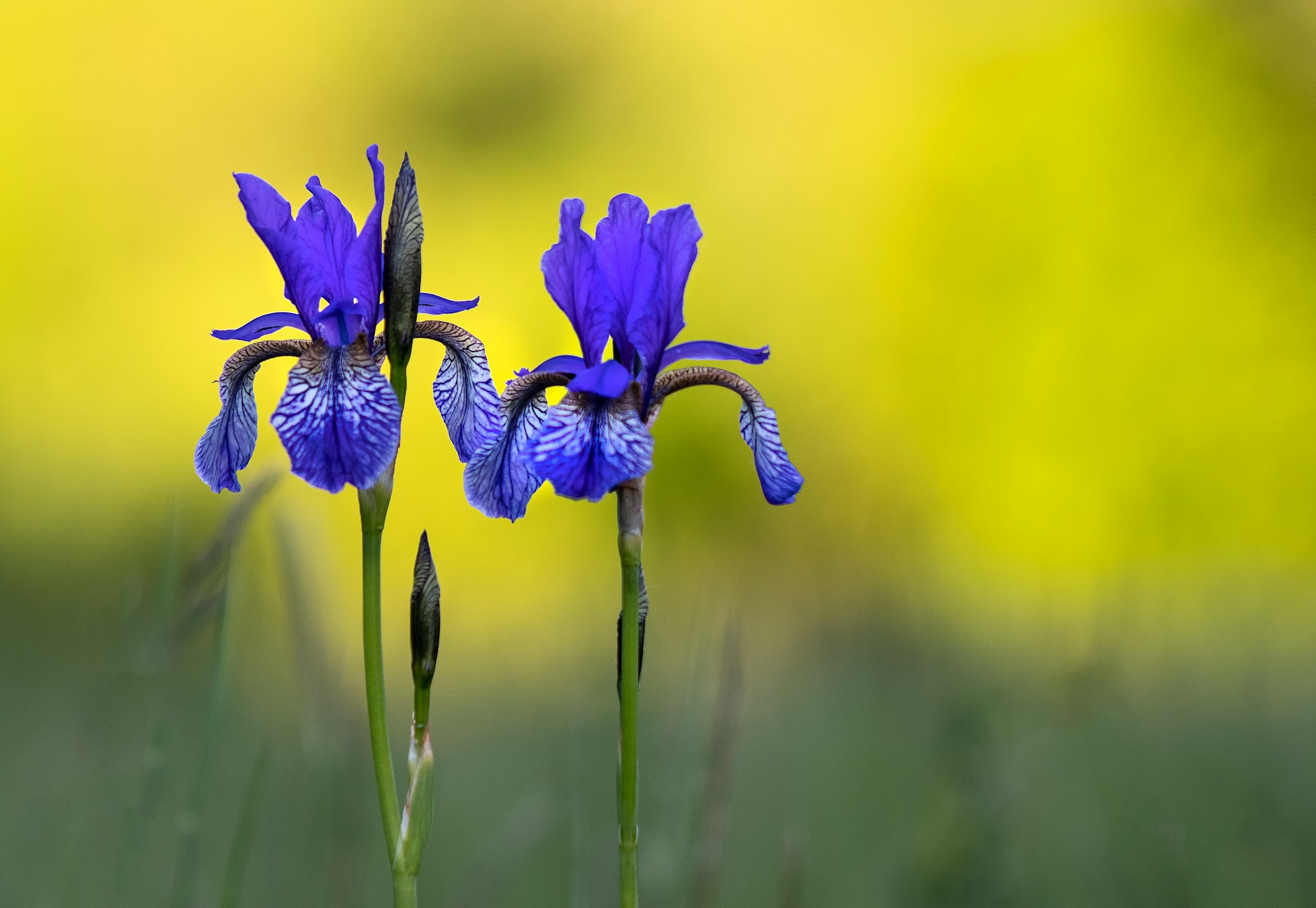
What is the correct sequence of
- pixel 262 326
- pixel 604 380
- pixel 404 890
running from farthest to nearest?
1. pixel 262 326
2. pixel 604 380
3. pixel 404 890

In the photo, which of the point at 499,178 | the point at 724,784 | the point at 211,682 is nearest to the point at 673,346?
the point at 724,784

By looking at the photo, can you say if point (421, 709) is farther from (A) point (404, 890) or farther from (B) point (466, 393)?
(B) point (466, 393)

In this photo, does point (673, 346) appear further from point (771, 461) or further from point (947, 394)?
point (947, 394)

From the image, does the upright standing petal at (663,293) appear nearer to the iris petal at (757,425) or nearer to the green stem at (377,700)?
the iris petal at (757,425)

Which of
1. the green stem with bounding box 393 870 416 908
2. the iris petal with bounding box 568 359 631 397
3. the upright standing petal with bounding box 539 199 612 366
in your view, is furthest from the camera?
the upright standing petal with bounding box 539 199 612 366

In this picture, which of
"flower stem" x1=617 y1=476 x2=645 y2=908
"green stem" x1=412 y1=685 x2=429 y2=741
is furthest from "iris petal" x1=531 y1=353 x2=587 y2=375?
"green stem" x1=412 y1=685 x2=429 y2=741

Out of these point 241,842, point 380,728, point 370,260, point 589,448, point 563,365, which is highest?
point 370,260

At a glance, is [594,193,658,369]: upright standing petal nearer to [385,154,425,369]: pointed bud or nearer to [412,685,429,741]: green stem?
[385,154,425,369]: pointed bud

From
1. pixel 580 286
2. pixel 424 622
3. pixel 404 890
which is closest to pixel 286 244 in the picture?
pixel 580 286
